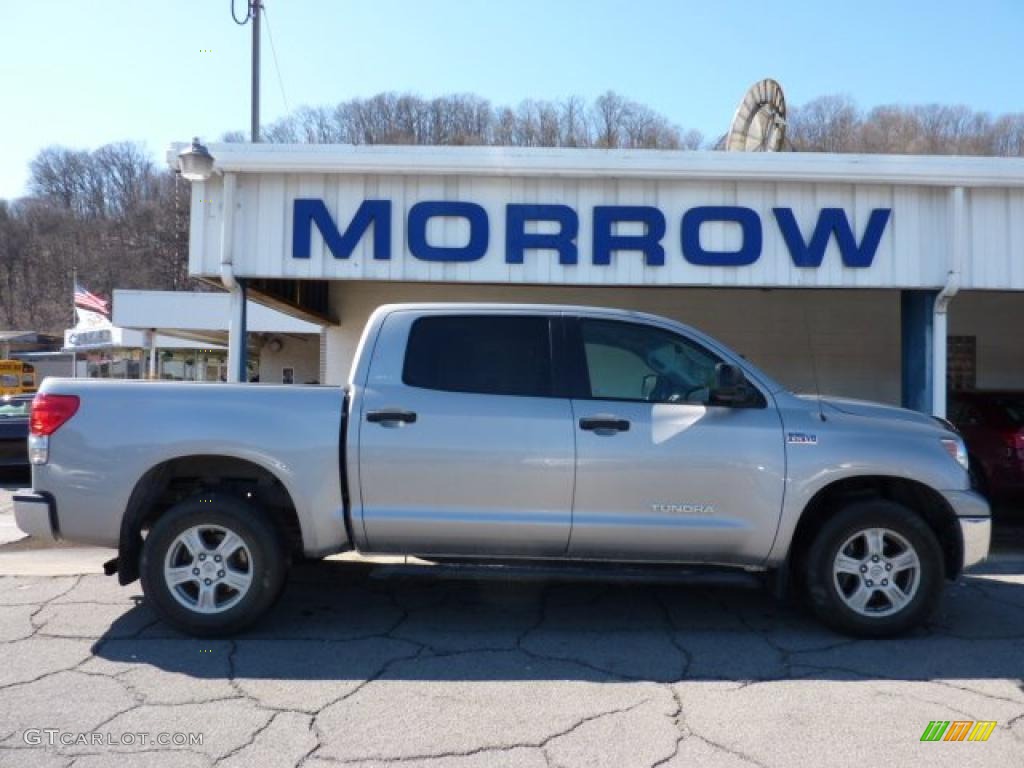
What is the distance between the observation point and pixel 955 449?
16.1ft

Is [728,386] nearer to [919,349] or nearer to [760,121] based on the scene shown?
[919,349]

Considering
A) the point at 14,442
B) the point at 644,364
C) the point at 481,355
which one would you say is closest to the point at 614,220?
the point at 644,364

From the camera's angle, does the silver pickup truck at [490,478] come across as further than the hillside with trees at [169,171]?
No

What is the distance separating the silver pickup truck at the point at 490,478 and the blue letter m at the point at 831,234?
3.79 m

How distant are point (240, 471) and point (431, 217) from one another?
4.13 meters

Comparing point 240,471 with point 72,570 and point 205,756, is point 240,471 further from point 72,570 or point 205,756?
point 72,570

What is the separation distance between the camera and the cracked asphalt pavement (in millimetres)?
3436

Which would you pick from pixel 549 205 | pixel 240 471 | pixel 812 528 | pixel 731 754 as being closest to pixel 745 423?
pixel 812 528

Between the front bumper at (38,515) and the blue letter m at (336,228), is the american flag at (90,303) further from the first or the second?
the front bumper at (38,515)

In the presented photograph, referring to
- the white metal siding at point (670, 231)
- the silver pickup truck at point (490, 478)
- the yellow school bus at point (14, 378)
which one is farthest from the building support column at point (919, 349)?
the yellow school bus at point (14, 378)

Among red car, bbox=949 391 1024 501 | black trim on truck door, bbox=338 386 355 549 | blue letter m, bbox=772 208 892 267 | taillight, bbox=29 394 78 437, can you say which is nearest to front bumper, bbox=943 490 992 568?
black trim on truck door, bbox=338 386 355 549

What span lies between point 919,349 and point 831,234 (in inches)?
67.0

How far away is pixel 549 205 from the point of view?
326 inches

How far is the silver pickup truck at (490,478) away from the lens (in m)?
4.68
